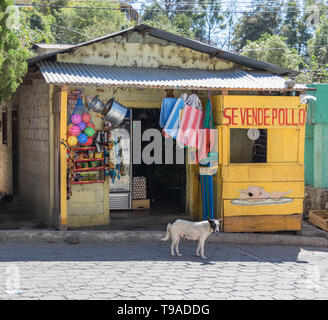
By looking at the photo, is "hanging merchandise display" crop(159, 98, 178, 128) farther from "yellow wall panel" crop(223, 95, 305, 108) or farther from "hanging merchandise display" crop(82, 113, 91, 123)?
"hanging merchandise display" crop(82, 113, 91, 123)

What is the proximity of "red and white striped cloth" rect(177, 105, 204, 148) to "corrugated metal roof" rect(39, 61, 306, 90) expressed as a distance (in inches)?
22.7

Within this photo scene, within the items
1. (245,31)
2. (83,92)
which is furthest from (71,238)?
(245,31)

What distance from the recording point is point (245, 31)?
171 feet

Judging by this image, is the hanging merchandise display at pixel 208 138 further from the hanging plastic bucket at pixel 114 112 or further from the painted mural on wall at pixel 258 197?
the hanging plastic bucket at pixel 114 112

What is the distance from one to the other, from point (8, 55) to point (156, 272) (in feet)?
15.9

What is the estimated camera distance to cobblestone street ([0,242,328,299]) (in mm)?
6430

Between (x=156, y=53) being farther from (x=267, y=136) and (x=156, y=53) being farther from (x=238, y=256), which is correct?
(x=238, y=256)

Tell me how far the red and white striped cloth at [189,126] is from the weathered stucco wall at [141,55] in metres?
1.49

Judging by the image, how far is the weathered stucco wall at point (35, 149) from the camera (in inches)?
423

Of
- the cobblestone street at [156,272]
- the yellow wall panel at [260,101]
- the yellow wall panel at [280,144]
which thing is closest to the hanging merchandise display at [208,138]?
the yellow wall panel at [260,101]

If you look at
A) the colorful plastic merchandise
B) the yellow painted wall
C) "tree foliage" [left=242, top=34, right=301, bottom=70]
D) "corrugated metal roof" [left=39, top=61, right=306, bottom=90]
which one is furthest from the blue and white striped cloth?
"tree foliage" [left=242, top=34, right=301, bottom=70]

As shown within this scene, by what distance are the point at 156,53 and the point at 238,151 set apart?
111 inches

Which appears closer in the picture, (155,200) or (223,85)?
(223,85)

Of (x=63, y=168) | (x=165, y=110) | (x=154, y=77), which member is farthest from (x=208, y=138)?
(x=63, y=168)
